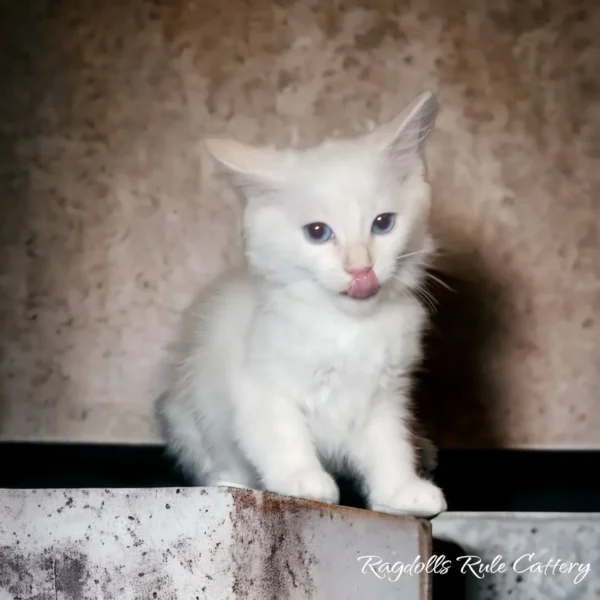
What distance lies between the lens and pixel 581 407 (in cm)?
163

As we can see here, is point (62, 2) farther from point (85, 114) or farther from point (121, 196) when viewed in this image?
point (121, 196)


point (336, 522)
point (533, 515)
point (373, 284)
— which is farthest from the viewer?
point (533, 515)

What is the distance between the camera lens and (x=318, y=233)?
1.01 metres

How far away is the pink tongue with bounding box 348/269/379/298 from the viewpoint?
964 millimetres

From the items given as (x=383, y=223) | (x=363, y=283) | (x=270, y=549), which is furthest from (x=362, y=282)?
(x=270, y=549)

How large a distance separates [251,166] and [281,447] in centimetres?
36

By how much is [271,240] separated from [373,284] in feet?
0.50

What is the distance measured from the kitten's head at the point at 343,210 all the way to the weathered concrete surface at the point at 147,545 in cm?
32

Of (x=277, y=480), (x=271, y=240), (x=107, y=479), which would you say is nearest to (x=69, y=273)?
(x=107, y=479)

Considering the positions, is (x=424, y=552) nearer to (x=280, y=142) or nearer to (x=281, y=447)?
(x=281, y=447)

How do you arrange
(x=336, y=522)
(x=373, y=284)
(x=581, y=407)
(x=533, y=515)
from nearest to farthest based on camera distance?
(x=336, y=522) < (x=373, y=284) < (x=533, y=515) < (x=581, y=407)

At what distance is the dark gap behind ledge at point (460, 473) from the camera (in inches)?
52.9

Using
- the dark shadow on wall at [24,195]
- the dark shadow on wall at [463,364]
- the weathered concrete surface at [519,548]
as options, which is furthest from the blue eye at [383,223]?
the dark shadow on wall at [24,195]

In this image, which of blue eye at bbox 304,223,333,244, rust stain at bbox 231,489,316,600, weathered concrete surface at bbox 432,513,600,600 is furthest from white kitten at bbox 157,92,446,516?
weathered concrete surface at bbox 432,513,600,600
